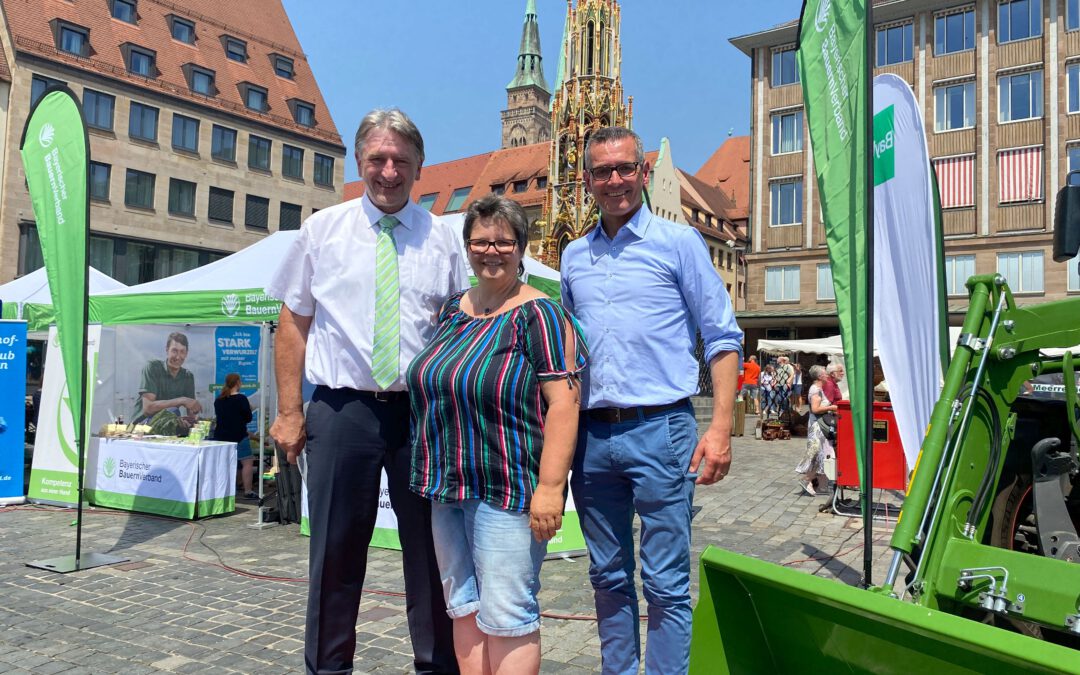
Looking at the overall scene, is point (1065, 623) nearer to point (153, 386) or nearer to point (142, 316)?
point (142, 316)

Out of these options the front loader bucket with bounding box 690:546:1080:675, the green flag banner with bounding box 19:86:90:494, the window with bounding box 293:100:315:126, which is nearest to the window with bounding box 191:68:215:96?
the window with bounding box 293:100:315:126

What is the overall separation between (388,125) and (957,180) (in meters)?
36.7

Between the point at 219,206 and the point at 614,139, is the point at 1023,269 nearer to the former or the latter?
the point at 614,139

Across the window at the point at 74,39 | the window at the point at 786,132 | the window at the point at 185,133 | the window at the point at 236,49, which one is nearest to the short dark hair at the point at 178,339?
the window at the point at 786,132

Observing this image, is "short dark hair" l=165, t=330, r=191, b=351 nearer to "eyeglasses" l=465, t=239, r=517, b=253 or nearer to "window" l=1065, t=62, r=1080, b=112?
"eyeglasses" l=465, t=239, r=517, b=253

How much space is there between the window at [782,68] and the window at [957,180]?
7.83 meters

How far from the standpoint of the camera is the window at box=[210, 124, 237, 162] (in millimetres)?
43781

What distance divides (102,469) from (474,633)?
7.67 metres

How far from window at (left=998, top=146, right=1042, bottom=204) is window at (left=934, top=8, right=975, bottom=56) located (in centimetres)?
495

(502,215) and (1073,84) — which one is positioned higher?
(1073,84)

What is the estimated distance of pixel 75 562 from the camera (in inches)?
241

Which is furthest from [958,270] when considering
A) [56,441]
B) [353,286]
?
[353,286]

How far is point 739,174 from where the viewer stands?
76312 millimetres

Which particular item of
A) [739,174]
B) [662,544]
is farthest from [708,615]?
[739,174]
